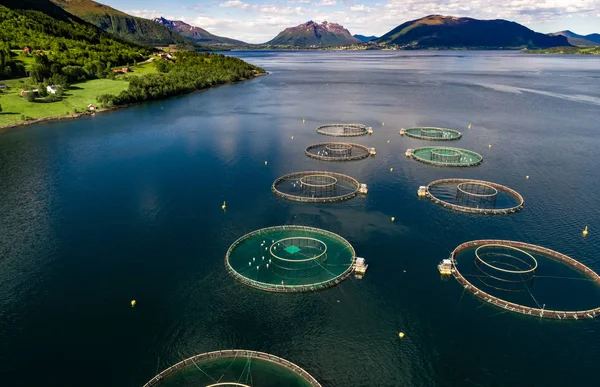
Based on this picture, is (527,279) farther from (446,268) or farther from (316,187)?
(316,187)

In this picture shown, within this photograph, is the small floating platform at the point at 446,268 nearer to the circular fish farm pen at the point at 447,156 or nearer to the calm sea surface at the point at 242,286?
the calm sea surface at the point at 242,286

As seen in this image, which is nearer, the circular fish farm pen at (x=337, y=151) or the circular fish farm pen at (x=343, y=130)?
the circular fish farm pen at (x=337, y=151)

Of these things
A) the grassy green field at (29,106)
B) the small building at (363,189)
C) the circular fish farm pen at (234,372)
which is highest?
the grassy green field at (29,106)

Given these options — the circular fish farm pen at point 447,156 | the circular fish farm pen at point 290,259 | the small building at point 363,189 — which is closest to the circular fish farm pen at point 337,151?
the circular fish farm pen at point 447,156

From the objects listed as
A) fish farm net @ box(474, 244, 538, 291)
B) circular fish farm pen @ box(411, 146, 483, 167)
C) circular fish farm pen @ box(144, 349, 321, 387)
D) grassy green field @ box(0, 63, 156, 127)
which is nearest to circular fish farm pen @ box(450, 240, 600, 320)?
fish farm net @ box(474, 244, 538, 291)

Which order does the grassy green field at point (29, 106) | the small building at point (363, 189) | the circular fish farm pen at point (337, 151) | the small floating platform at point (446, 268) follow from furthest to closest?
the grassy green field at point (29, 106), the circular fish farm pen at point (337, 151), the small building at point (363, 189), the small floating platform at point (446, 268)

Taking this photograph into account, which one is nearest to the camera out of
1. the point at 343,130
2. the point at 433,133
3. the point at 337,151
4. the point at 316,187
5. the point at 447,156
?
the point at 316,187

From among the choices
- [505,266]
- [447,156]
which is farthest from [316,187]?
[447,156]
